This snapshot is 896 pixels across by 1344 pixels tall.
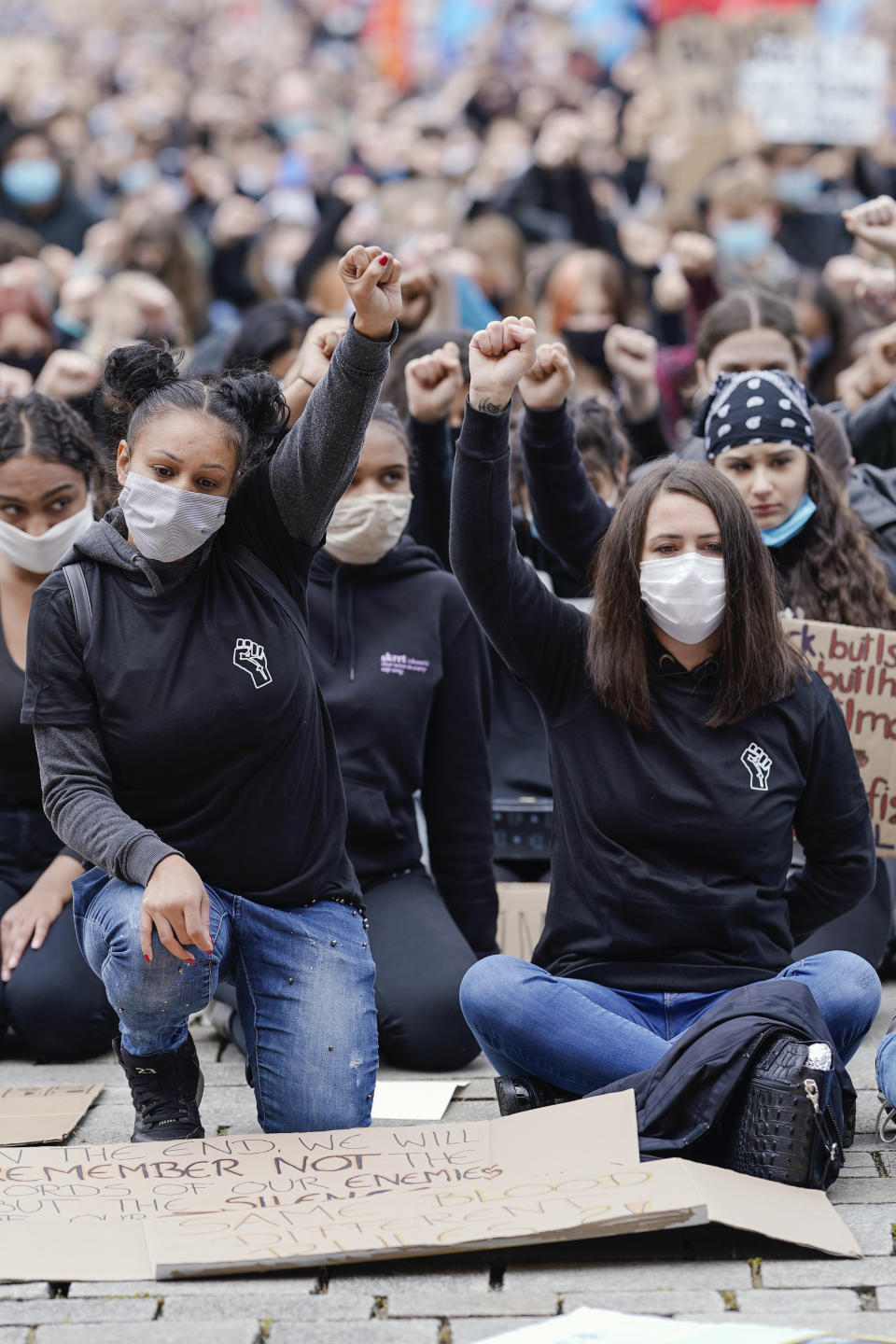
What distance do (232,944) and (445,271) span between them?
4.14m

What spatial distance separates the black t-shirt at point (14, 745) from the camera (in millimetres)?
4496

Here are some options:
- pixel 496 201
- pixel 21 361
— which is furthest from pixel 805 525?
pixel 496 201

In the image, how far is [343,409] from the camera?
349cm

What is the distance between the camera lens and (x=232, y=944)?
367 cm

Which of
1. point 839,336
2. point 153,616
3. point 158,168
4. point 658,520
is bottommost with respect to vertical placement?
point 153,616

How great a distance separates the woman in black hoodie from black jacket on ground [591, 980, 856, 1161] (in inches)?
48.7

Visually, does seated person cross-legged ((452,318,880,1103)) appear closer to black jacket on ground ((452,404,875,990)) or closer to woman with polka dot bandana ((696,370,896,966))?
black jacket on ground ((452,404,875,990))

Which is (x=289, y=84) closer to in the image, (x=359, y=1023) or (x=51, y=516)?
(x=51, y=516)

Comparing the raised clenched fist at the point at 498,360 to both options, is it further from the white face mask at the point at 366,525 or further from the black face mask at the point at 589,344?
the black face mask at the point at 589,344

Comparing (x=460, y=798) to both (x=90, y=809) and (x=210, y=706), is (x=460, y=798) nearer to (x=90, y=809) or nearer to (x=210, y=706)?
(x=210, y=706)

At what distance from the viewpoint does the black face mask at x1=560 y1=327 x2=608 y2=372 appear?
711 centimetres

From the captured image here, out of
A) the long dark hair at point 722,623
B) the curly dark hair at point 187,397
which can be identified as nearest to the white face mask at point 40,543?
the curly dark hair at point 187,397

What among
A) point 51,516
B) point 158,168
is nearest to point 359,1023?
point 51,516

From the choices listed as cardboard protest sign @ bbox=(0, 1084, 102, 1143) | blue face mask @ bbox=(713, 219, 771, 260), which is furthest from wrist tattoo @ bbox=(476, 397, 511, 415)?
blue face mask @ bbox=(713, 219, 771, 260)
